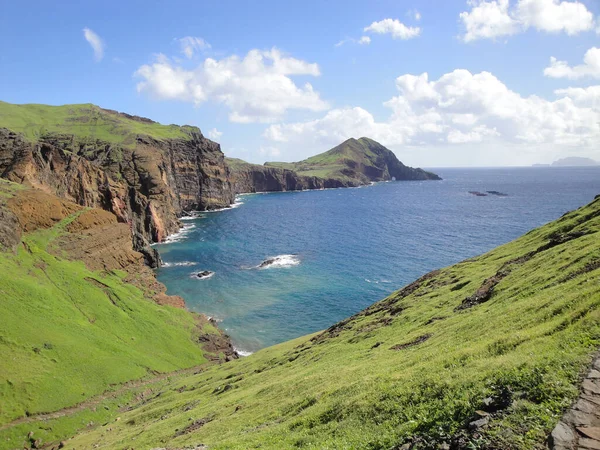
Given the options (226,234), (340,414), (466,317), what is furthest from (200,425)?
(226,234)

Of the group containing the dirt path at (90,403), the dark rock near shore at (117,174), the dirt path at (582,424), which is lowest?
the dirt path at (90,403)

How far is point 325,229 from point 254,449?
140 meters

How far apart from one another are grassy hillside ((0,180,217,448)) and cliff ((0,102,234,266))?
27241 mm

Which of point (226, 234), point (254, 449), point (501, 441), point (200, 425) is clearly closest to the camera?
point (501, 441)

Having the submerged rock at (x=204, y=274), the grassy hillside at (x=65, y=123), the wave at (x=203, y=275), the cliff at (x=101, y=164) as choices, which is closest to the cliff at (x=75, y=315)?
the wave at (x=203, y=275)

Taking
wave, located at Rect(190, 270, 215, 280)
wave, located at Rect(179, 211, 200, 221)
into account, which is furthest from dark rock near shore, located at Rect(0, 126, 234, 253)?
wave, located at Rect(190, 270, 215, 280)

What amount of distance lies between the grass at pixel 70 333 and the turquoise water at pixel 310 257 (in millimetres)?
14232

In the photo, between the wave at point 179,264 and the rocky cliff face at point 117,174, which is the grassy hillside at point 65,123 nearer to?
the rocky cliff face at point 117,174

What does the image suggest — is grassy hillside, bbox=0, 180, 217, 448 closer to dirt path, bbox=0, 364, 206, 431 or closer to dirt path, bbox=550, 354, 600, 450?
dirt path, bbox=0, 364, 206, 431

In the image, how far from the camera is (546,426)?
1073 centimetres

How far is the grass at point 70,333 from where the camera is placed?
132ft

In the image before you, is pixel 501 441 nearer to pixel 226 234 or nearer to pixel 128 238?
pixel 128 238

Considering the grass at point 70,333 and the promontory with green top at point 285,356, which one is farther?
the grass at point 70,333

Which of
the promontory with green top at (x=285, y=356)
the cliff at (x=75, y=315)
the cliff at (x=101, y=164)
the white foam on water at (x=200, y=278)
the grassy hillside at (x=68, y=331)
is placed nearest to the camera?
the promontory with green top at (x=285, y=356)
